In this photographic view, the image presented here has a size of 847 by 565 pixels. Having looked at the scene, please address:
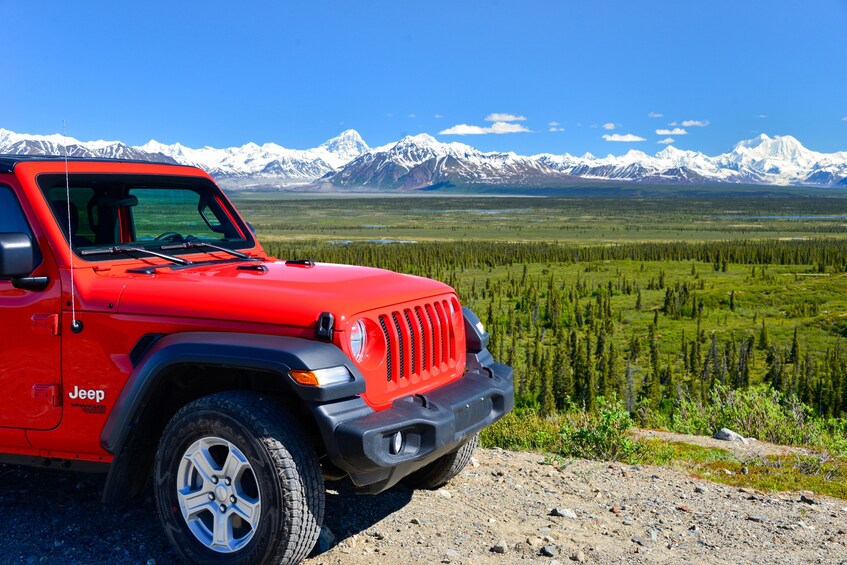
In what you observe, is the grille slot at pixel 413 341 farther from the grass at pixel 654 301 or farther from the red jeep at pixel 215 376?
the grass at pixel 654 301

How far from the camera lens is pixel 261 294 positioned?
15.1 feet

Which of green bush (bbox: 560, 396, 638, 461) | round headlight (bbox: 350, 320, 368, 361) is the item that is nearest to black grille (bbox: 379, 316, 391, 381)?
round headlight (bbox: 350, 320, 368, 361)

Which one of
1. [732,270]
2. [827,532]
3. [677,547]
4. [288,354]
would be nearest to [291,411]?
[288,354]

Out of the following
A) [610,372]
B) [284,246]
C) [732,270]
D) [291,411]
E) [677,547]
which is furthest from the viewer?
[284,246]

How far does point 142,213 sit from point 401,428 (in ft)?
9.55

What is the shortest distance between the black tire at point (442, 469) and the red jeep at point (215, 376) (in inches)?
25.0

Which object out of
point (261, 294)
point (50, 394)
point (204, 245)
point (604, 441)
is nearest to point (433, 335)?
point (261, 294)

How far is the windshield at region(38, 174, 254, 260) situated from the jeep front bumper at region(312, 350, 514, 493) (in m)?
2.09

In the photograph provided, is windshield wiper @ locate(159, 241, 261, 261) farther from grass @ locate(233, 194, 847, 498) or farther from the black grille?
grass @ locate(233, 194, 847, 498)

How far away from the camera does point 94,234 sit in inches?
221

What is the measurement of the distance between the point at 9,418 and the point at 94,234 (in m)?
1.35

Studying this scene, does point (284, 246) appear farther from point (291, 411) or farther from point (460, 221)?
point (291, 411)

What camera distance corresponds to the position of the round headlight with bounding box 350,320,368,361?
15.0ft

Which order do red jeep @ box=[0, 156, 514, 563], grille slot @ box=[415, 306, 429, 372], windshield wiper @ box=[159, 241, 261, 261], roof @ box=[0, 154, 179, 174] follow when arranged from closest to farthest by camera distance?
red jeep @ box=[0, 156, 514, 563] < grille slot @ box=[415, 306, 429, 372] < roof @ box=[0, 154, 179, 174] < windshield wiper @ box=[159, 241, 261, 261]
